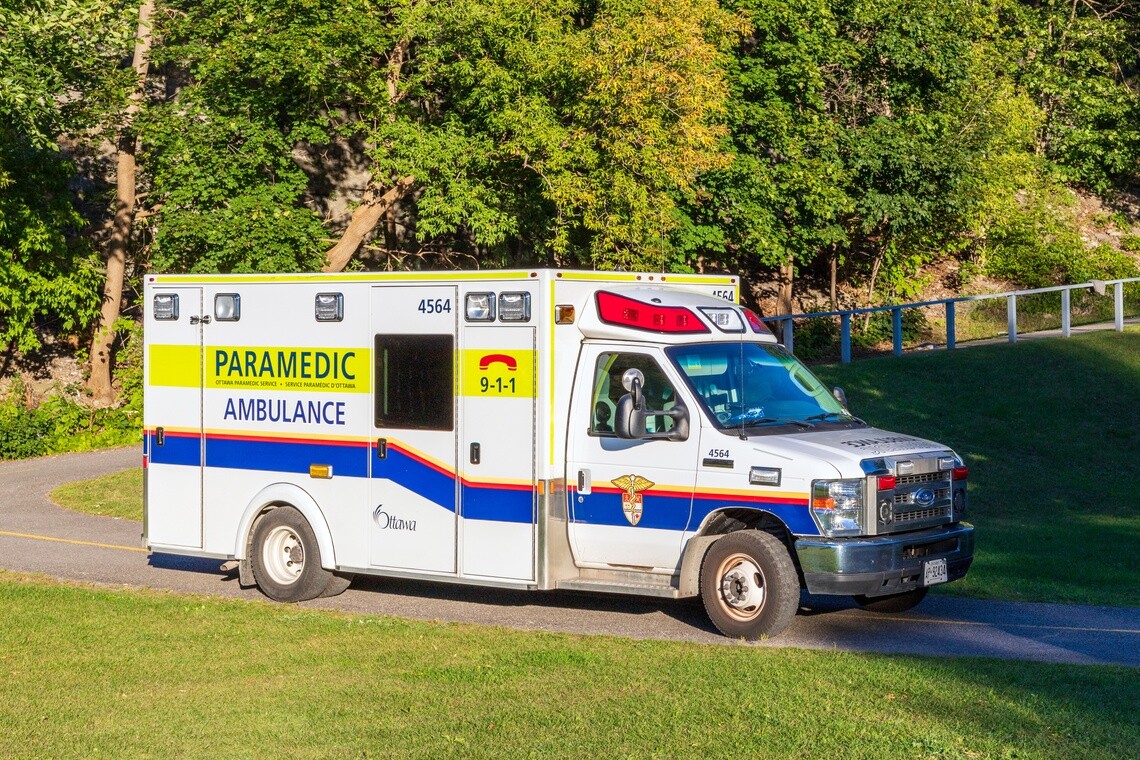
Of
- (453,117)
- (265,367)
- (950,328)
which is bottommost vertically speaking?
(265,367)

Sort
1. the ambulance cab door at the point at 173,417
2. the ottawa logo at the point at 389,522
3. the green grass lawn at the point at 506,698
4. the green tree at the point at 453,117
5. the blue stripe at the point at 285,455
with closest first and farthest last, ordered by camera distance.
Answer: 1. the green grass lawn at the point at 506,698
2. the ottawa logo at the point at 389,522
3. the blue stripe at the point at 285,455
4. the ambulance cab door at the point at 173,417
5. the green tree at the point at 453,117

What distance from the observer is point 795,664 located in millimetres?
9250

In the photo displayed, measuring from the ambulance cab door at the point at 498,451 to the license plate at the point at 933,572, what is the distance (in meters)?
2.94

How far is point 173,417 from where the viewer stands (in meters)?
13.1

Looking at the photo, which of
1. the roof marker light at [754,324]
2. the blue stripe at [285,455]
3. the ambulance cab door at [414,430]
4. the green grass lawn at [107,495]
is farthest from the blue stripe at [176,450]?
the green grass lawn at [107,495]

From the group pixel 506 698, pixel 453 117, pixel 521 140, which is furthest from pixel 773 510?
pixel 453 117

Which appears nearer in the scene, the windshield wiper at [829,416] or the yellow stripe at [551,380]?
the yellow stripe at [551,380]

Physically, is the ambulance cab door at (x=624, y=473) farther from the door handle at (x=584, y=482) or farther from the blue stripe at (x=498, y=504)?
the blue stripe at (x=498, y=504)

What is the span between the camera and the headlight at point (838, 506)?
1004 centimetres

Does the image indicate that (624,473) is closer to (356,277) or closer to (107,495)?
(356,277)

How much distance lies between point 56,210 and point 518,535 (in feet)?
64.7

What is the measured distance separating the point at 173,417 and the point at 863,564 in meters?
6.55

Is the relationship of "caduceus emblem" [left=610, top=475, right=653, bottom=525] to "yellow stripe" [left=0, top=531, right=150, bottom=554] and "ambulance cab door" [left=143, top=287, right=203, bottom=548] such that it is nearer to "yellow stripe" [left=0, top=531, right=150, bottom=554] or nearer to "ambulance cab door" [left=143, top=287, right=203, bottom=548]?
"ambulance cab door" [left=143, top=287, right=203, bottom=548]

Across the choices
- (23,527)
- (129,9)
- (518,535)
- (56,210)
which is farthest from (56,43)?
(518,535)
